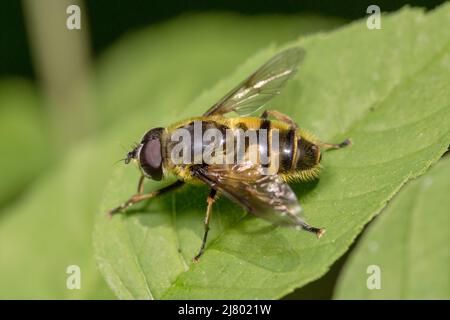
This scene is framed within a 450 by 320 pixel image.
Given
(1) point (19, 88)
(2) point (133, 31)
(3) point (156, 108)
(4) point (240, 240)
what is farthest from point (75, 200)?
(2) point (133, 31)

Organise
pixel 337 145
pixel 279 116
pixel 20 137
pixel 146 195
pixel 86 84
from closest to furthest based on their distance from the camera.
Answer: pixel 337 145
pixel 279 116
pixel 146 195
pixel 86 84
pixel 20 137

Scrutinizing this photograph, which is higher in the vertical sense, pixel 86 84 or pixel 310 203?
pixel 86 84

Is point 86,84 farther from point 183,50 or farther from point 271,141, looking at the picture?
point 271,141

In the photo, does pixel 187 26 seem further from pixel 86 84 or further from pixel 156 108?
pixel 156 108

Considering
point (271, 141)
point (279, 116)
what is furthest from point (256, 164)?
point (279, 116)

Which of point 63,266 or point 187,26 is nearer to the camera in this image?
point 63,266

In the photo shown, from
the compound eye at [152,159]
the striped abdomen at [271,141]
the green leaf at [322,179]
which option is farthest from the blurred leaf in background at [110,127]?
the green leaf at [322,179]
